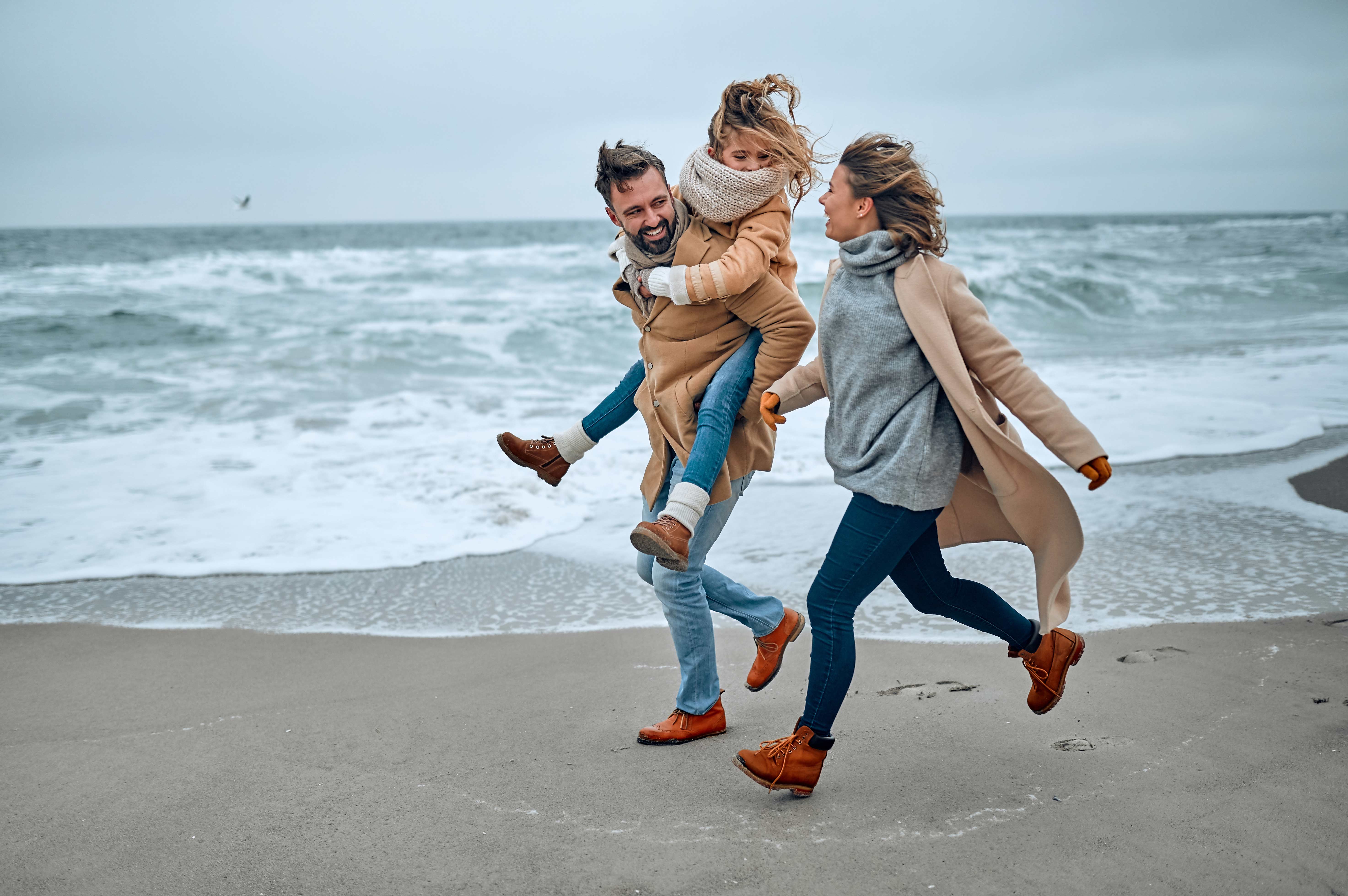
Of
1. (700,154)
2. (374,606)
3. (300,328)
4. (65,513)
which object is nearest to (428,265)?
(300,328)

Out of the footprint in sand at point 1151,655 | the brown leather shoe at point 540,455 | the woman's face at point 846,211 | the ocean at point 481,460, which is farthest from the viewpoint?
the ocean at point 481,460

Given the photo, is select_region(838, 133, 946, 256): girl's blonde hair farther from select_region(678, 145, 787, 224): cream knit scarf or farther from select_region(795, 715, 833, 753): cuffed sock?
select_region(795, 715, 833, 753): cuffed sock

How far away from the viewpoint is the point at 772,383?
2.65 metres

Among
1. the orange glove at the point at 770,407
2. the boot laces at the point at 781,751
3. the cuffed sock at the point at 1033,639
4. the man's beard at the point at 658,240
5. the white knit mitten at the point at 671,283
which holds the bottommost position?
the boot laces at the point at 781,751

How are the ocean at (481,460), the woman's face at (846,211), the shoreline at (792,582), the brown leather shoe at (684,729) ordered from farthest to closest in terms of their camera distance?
the ocean at (481,460)
the shoreline at (792,582)
the brown leather shoe at (684,729)
the woman's face at (846,211)

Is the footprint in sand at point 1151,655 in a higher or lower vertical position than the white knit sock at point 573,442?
lower

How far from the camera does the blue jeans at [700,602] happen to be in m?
2.74

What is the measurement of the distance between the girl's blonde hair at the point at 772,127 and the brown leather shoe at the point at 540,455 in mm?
1107

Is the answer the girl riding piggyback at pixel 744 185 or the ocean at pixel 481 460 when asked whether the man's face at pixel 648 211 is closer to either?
the girl riding piggyback at pixel 744 185

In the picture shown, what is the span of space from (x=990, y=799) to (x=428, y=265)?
25.8 meters

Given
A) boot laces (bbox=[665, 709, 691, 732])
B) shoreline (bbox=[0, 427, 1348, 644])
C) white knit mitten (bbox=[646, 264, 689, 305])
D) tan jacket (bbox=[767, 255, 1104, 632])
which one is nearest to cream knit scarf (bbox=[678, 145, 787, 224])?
white knit mitten (bbox=[646, 264, 689, 305])

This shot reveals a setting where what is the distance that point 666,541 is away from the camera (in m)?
2.38

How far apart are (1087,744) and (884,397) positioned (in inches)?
48.3

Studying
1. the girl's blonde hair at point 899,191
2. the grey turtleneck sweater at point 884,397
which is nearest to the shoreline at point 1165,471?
the grey turtleneck sweater at point 884,397
